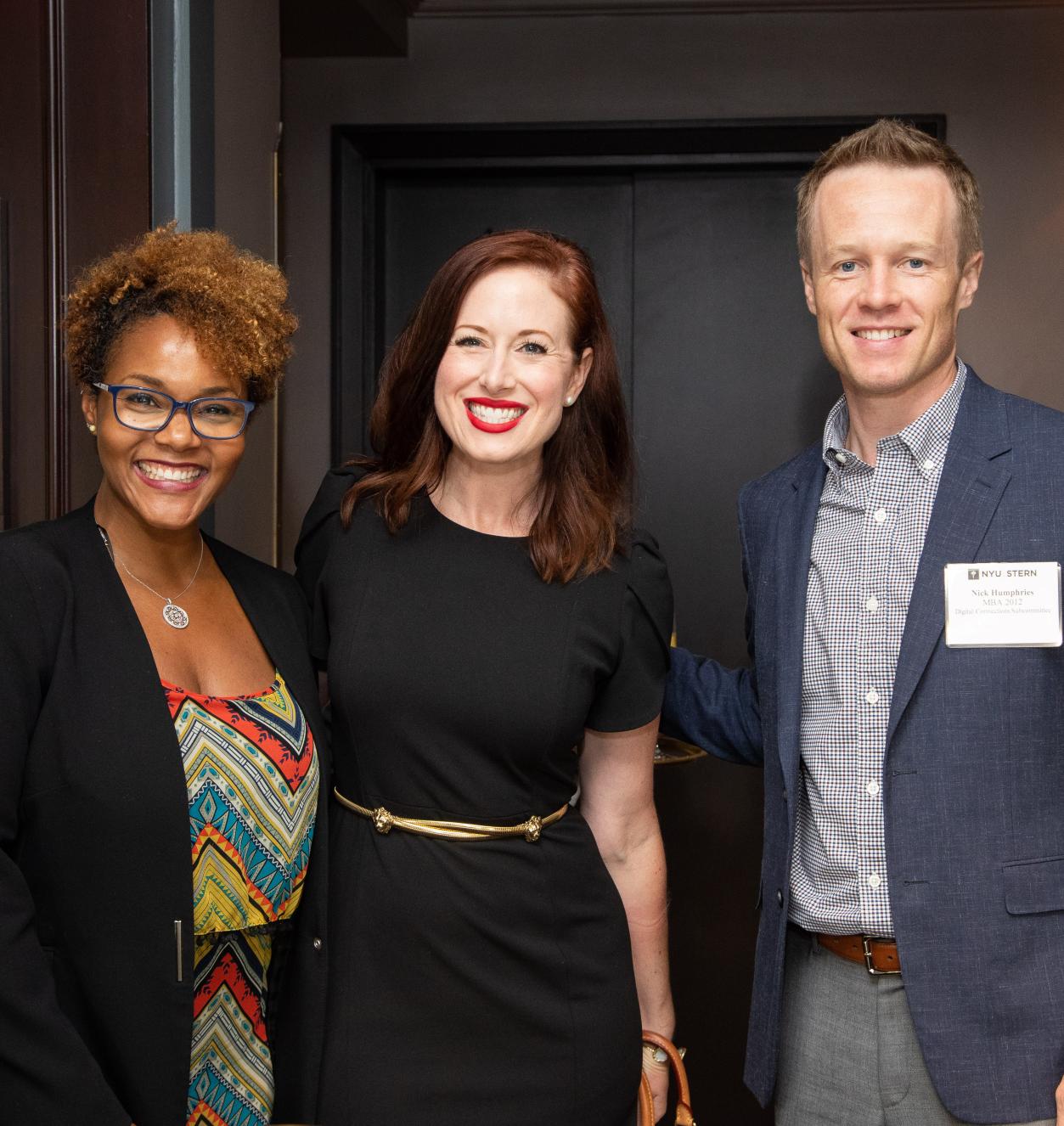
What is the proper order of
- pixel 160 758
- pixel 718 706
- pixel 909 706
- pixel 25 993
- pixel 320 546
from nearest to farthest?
pixel 25 993, pixel 160 758, pixel 909 706, pixel 320 546, pixel 718 706

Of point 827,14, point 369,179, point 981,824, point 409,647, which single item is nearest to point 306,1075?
point 409,647

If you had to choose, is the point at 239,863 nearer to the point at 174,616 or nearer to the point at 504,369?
the point at 174,616

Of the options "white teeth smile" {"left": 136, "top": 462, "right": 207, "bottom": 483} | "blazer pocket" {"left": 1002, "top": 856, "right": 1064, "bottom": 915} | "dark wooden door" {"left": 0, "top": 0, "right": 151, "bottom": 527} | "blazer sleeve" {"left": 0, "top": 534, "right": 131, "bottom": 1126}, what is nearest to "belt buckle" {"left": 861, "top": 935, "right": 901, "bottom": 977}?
"blazer pocket" {"left": 1002, "top": 856, "right": 1064, "bottom": 915}

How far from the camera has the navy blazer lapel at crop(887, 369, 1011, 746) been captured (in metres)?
1.67

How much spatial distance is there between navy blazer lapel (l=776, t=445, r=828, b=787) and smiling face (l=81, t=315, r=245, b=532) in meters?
0.85

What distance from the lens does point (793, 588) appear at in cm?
186

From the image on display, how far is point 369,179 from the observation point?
380 cm

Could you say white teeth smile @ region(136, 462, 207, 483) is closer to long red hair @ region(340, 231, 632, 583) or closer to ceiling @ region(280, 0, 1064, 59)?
long red hair @ region(340, 231, 632, 583)

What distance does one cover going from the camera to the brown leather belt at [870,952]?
1.72 metres

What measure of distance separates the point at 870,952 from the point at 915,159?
110 cm

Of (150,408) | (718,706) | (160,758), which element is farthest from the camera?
(718,706)

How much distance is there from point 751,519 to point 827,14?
2.16m

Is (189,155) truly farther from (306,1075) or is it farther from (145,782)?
(306,1075)

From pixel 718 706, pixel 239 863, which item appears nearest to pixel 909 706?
pixel 718 706
